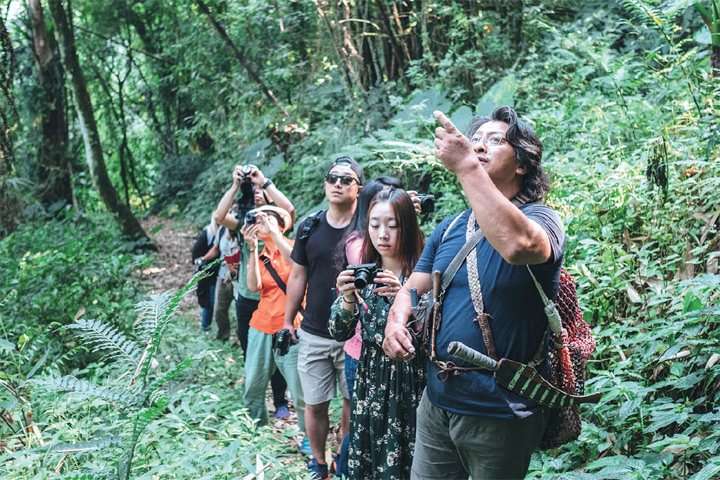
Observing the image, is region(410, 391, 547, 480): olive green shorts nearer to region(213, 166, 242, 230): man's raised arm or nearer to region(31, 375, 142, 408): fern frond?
region(31, 375, 142, 408): fern frond

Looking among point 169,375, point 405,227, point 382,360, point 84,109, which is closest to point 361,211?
point 405,227

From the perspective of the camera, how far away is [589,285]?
12.3 feet

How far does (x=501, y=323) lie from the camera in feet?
6.54

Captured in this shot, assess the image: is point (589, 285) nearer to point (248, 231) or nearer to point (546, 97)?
point (248, 231)

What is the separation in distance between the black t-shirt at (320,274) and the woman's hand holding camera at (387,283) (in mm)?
1021

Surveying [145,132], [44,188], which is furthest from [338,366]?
[145,132]

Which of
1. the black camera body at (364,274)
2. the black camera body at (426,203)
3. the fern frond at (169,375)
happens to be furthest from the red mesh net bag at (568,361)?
the fern frond at (169,375)

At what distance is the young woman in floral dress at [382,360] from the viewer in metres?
2.90

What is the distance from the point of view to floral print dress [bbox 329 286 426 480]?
2902mm

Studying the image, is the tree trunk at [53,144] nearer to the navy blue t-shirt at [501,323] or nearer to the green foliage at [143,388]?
the green foliage at [143,388]

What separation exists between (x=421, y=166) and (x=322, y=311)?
135 inches

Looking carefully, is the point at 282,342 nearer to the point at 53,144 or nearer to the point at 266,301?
the point at 266,301

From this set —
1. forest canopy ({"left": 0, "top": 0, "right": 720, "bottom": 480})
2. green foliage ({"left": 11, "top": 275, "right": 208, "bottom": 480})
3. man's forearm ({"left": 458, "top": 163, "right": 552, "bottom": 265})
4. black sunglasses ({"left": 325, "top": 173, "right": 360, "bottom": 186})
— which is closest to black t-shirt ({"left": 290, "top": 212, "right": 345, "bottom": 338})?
black sunglasses ({"left": 325, "top": 173, "right": 360, "bottom": 186})

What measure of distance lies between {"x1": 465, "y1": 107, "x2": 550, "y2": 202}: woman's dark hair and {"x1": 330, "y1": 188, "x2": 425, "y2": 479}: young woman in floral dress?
2.74 feet
